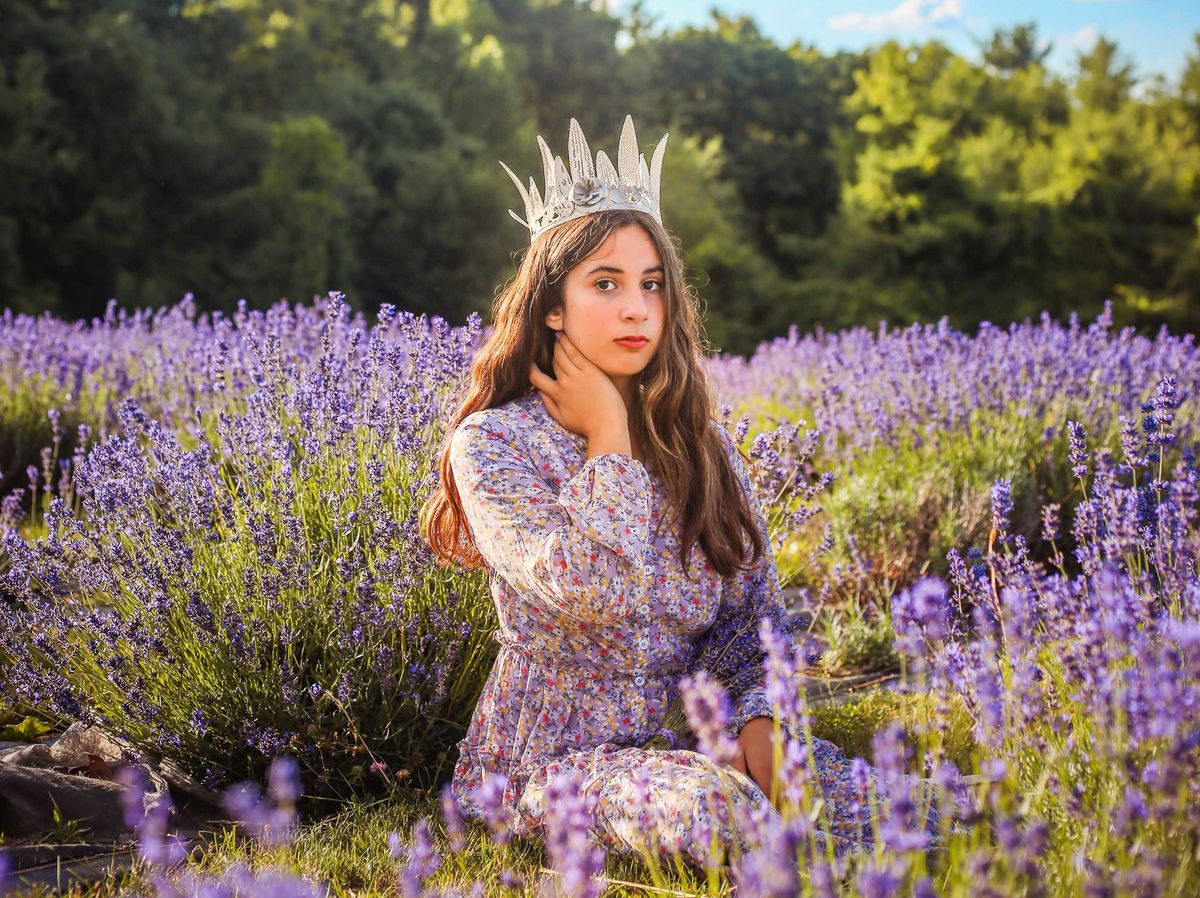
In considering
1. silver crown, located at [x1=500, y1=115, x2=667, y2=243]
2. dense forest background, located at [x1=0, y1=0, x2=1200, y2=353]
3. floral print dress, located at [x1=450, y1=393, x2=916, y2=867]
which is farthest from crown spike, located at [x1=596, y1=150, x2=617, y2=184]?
dense forest background, located at [x1=0, y1=0, x2=1200, y2=353]

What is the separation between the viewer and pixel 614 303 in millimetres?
2162

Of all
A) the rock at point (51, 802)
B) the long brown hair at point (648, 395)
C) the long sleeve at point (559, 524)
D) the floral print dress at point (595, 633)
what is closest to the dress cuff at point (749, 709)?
the floral print dress at point (595, 633)

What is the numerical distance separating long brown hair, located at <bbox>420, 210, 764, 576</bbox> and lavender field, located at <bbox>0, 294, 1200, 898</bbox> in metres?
0.23

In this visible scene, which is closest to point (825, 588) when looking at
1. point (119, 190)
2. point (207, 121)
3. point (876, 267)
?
point (119, 190)

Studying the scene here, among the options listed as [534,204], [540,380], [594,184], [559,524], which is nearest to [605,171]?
[594,184]

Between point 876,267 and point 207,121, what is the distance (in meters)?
11.5

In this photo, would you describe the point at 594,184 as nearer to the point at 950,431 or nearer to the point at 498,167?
the point at 950,431

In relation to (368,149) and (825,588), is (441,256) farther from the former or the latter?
(825,588)

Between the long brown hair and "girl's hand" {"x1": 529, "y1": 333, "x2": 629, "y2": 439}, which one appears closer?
"girl's hand" {"x1": 529, "y1": 333, "x2": 629, "y2": 439}

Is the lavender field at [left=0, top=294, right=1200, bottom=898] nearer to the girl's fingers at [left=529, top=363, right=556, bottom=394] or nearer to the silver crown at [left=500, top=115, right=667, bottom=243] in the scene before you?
the girl's fingers at [left=529, top=363, right=556, bottom=394]

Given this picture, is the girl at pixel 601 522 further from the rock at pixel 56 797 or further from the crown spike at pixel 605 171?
the rock at pixel 56 797

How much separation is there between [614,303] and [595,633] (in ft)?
2.11

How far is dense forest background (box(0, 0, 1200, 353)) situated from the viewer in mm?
13953

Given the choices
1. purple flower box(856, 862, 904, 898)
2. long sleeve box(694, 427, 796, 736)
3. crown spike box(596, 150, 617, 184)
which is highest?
crown spike box(596, 150, 617, 184)
